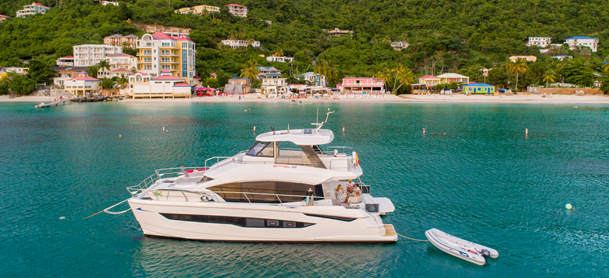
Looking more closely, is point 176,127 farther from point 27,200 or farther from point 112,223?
point 112,223

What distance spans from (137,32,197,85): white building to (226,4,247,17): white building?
75770 millimetres

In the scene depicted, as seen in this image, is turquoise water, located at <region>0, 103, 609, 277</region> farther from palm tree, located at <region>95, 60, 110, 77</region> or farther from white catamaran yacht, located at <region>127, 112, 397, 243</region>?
palm tree, located at <region>95, 60, 110, 77</region>

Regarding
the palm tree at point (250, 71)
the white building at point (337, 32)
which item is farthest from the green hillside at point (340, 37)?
the palm tree at point (250, 71)

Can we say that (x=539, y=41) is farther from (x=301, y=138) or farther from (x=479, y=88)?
(x=301, y=138)

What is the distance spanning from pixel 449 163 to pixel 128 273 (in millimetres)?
24443

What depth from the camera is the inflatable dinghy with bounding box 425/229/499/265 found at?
589 inches

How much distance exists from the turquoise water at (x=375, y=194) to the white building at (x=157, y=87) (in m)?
61.5

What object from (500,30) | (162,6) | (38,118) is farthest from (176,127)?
(500,30)

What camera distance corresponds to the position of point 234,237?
15680 mm

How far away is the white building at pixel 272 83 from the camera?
373 ft

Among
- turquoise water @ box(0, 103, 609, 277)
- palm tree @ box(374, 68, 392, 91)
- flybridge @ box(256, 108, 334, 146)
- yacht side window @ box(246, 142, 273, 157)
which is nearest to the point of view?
turquoise water @ box(0, 103, 609, 277)

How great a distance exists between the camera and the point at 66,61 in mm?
131250

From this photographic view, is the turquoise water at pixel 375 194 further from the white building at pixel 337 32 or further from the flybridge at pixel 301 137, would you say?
the white building at pixel 337 32

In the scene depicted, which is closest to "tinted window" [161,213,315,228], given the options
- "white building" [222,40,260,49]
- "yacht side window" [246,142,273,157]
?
"yacht side window" [246,142,273,157]
